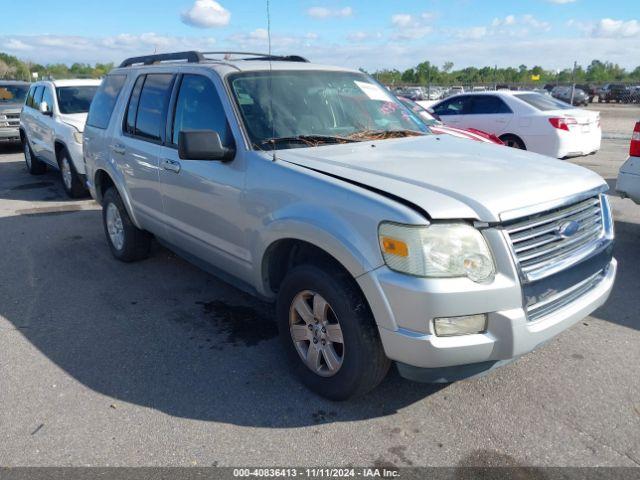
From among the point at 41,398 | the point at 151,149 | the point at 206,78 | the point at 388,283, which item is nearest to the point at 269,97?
the point at 206,78

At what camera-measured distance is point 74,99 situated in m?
9.62

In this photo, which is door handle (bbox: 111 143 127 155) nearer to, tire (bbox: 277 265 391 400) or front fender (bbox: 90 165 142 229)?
front fender (bbox: 90 165 142 229)

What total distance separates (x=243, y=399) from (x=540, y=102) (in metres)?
10.3

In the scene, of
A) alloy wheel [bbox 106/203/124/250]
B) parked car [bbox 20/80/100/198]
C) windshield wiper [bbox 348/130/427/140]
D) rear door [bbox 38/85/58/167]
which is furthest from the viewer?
rear door [bbox 38/85/58/167]

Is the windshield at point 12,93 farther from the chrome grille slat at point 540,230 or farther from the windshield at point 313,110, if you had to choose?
the chrome grille slat at point 540,230

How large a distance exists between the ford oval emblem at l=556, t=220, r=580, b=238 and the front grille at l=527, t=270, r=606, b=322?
29 centimetres

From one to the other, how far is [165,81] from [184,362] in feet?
7.66

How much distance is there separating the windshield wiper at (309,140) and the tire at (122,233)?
240cm

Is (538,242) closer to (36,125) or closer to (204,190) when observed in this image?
(204,190)

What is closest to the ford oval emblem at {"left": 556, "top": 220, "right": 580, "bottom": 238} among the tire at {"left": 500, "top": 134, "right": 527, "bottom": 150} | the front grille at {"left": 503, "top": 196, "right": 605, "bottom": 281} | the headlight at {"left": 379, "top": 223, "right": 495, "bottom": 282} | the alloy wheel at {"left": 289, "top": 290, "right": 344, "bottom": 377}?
the front grille at {"left": 503, "top": 196, "right": 605, "bottom": 281}

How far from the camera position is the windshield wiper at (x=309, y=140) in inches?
138

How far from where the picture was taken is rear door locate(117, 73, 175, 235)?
14.7 ft

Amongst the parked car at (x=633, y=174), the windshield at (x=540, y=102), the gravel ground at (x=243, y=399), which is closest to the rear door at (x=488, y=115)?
the windshield at (x=540, y=102)

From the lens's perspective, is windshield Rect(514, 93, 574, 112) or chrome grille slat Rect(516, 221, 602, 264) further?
windshield Rect(514, 93, 574, 112)
